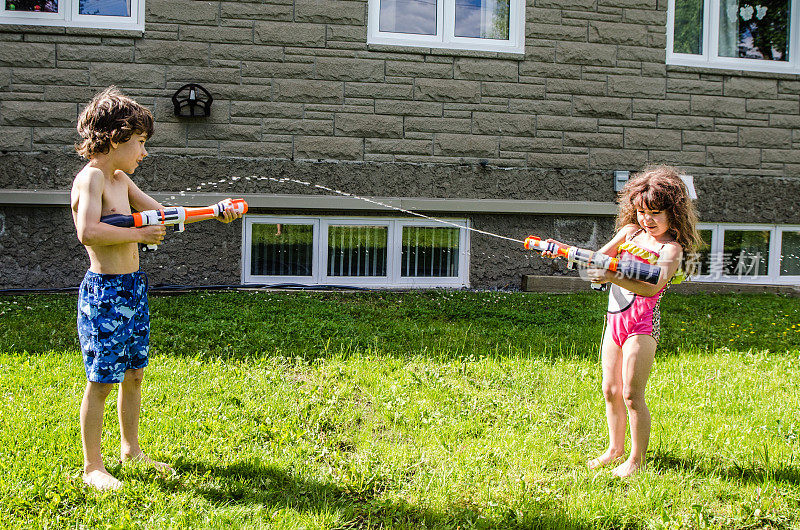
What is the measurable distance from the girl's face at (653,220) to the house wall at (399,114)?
12.3ft

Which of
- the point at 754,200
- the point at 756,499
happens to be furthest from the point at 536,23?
the point at 756,499

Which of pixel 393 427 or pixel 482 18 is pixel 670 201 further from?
pixel 482 18

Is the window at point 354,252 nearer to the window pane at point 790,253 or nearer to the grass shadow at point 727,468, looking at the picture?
the window pane at point 790,253

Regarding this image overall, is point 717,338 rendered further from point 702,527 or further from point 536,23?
point 536,23

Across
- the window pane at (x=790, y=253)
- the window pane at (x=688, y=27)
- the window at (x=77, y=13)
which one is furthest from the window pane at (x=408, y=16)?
the window pane at (x=790, y=253)

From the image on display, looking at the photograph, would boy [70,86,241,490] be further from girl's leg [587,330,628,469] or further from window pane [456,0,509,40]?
window pane [456,0,509,40]

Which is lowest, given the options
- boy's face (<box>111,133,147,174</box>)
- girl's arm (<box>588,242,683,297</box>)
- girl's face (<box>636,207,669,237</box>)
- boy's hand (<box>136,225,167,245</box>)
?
girl's arm (<box>588,242,683,297</box>)

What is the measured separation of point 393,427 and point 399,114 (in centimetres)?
394

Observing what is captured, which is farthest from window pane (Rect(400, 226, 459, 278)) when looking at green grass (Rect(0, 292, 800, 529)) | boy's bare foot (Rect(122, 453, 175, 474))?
boy's bare foot (Rect(122, 453, 175, 474))

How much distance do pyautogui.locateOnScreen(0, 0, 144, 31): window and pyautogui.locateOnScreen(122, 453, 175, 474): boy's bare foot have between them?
4537mm

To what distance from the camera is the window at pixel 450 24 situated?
21.2ft

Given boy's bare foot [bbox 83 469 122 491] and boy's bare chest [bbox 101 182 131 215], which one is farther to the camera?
boy's bare chest [bbox 101 182 131 215]

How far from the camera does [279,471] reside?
2701 mm

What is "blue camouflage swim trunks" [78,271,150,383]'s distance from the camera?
254cm
